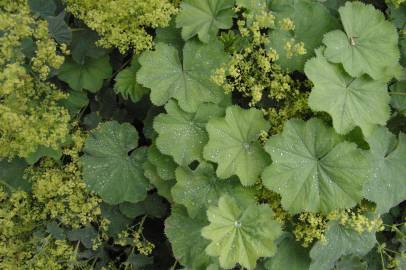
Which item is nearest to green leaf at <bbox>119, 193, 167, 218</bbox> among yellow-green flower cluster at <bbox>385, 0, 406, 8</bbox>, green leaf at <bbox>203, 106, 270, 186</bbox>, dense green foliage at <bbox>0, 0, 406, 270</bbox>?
dense green foliage at <bbox>0, 0, 406, 270</bbox>

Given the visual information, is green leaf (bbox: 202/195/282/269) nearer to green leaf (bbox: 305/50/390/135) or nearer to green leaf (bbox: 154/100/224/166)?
green leaf (bbox: 154/100/224/166)

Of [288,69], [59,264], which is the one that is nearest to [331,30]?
[288,69]

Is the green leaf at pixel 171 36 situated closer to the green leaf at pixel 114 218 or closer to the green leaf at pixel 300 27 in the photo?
the green leaf at pixel 300 27

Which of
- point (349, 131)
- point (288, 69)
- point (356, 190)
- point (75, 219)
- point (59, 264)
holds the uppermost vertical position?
point (288, 69)

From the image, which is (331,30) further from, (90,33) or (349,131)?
(90,33)

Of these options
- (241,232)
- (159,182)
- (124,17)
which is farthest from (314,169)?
(124,17)

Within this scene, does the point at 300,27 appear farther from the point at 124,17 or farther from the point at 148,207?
the point at 148,207

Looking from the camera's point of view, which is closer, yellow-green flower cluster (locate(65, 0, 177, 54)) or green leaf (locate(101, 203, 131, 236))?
yellow-green flower cluster (locate(65, 0, 177, 54))
